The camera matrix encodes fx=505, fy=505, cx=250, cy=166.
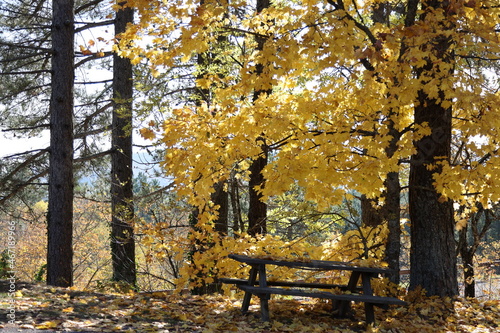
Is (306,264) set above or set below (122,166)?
below

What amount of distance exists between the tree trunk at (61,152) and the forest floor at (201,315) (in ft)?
7.66

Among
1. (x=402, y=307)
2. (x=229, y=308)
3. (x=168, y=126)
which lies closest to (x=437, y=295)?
(x=402, y=307)

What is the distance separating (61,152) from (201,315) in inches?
183

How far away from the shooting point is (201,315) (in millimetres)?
5578

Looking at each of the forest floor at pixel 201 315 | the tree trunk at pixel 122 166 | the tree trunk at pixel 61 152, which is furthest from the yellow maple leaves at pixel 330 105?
the tree trunk at pixel 122 166

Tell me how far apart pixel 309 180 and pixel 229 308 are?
5.98 ft

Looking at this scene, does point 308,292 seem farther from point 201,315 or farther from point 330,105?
point 330,105

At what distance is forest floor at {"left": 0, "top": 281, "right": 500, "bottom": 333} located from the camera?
466 centimetres

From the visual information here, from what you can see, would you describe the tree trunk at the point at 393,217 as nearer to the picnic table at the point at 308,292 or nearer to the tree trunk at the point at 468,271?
the picnic table at the point at 308,292

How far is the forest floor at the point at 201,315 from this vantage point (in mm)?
4664

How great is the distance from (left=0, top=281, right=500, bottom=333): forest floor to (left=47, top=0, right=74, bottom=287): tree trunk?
234 cm

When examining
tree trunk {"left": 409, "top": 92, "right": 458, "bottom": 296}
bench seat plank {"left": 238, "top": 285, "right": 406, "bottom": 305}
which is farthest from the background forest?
bench seat plank {"left": 238, "top": 285, "right": 406, "bottom": 305}

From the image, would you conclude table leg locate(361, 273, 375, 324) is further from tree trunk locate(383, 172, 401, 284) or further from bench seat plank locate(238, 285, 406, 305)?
tree trunk locate(383, 172, 401, 284)

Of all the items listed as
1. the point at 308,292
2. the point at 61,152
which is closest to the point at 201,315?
the point at 308,292
